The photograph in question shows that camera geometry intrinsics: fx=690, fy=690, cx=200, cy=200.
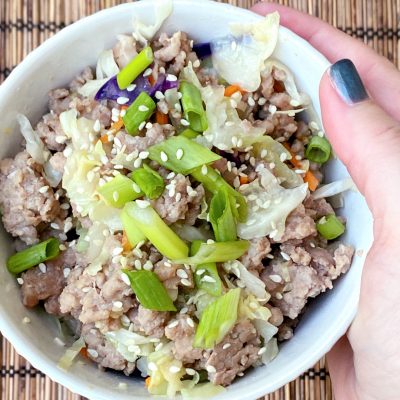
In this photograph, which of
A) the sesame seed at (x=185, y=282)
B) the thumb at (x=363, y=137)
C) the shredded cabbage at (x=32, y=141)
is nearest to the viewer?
the thumb at (x=363, y=137)

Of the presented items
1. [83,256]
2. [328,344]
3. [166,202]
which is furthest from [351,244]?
[83,256]

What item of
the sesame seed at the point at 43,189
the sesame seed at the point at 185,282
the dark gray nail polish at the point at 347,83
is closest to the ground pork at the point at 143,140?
the sesame seed at the point at 43,189

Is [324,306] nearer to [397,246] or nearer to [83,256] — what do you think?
[397,246]

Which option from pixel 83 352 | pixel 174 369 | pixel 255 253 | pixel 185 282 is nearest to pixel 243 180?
pixel 255 253

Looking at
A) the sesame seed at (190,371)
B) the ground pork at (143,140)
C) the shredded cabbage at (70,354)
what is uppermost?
the ground pork at (143,140)

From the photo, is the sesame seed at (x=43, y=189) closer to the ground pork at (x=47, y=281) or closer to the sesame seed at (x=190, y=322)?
the ground pork at (x=47, y=281)

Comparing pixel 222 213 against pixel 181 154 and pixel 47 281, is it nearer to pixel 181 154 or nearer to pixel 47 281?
pixel 181 154
